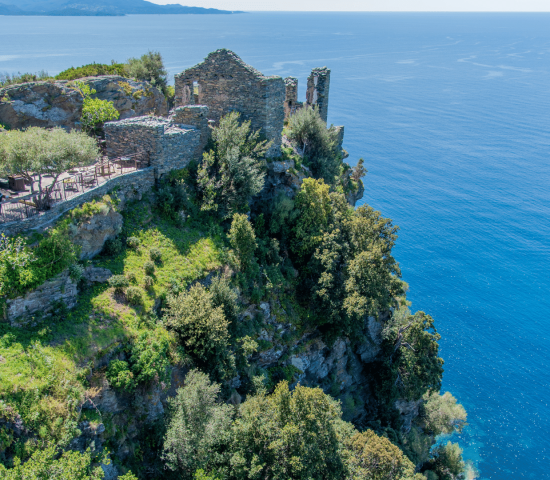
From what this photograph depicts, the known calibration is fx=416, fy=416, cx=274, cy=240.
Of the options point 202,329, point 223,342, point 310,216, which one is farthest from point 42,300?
point 310,216

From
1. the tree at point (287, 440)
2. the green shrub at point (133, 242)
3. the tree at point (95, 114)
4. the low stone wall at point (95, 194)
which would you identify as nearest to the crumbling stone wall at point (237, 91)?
the tree at point (95, 114)

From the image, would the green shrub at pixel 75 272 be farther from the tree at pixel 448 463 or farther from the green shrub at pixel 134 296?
the tree at pixel 448 463

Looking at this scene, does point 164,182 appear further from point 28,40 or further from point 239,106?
point 28,40

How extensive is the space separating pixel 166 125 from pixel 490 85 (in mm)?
155793

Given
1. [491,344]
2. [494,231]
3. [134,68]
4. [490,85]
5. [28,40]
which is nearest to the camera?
[134,68]

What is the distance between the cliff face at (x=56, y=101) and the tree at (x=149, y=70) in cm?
451

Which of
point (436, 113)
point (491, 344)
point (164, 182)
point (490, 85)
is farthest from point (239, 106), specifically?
point (490, 85)


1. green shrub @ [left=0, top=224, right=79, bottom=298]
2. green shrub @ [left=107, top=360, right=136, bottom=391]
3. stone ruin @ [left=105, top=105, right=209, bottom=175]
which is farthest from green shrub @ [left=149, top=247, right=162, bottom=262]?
green shrub @ [left=107, top=360, right=136, bottom=391]

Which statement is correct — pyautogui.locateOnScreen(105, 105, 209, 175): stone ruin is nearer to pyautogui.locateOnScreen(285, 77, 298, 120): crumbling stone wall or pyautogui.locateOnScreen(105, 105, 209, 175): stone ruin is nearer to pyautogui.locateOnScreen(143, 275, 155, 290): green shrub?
pyautogui.locateOnScreen(143, 275, 155, 290): green shrub

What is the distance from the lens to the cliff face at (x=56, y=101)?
122 ft

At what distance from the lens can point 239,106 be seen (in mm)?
37656

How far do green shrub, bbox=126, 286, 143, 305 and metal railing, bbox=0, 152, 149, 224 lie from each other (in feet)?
22.2

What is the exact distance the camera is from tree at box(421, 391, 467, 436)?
4094cm

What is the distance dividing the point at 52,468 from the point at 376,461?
18175mm
